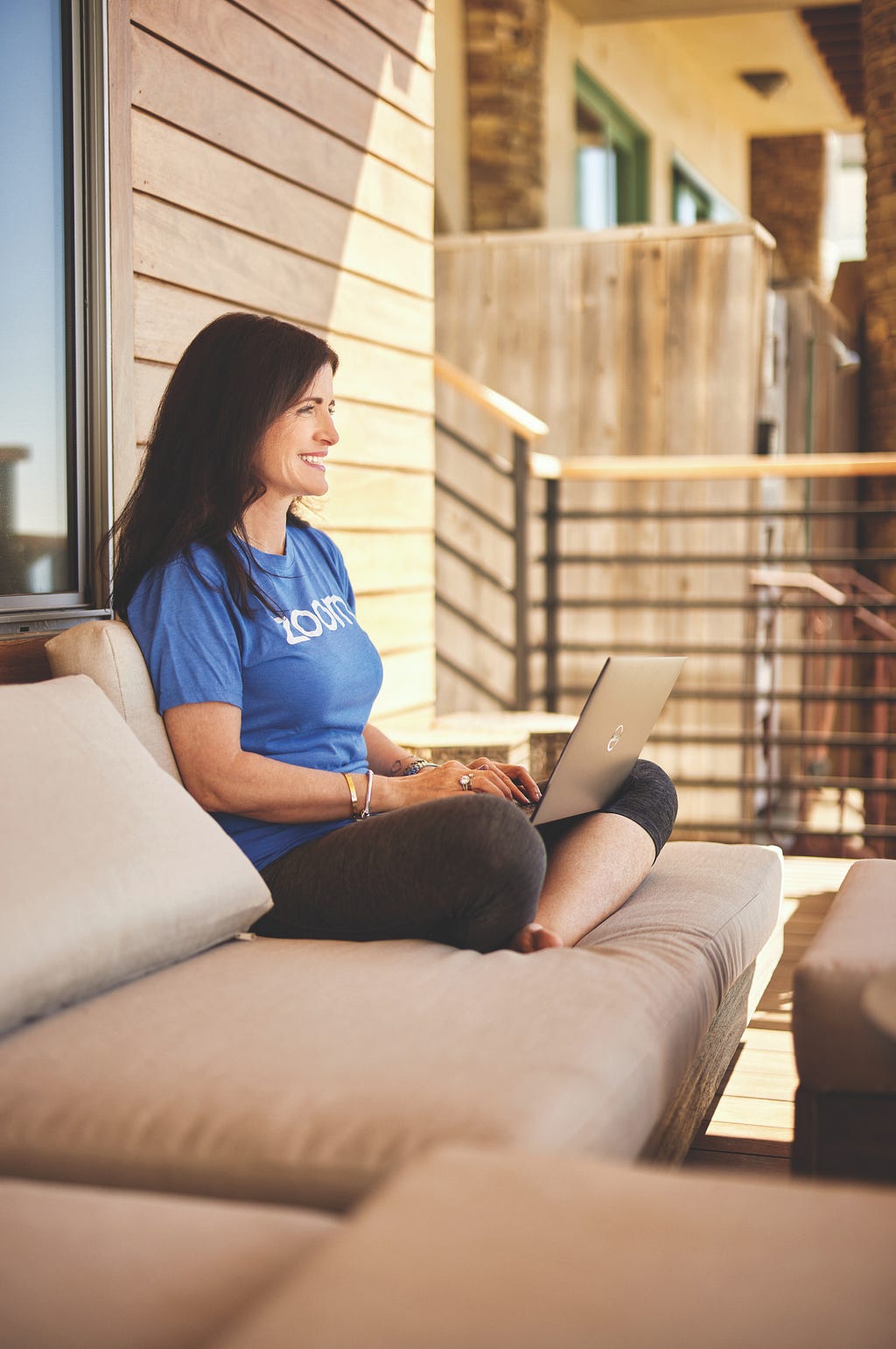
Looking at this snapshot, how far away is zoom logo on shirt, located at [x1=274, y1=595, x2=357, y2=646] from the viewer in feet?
6.57

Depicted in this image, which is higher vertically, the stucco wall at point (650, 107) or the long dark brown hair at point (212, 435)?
the stucco wall at point (650, 107)

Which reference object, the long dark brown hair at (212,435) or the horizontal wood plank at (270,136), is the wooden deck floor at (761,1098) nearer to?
the long dark brown hair at (212,435)

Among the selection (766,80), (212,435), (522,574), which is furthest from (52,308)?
(766,80)

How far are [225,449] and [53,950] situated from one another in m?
0.89

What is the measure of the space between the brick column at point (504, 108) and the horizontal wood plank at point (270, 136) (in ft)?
8.25

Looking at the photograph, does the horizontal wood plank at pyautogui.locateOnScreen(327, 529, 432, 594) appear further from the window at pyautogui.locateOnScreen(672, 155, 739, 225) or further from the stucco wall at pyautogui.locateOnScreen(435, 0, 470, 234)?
the window at pyautogui.locateOnScreen(672, 155, 739, 225)

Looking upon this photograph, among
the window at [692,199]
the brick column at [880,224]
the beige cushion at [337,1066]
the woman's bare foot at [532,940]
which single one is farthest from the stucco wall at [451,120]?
the beige cushion at [337,1066]

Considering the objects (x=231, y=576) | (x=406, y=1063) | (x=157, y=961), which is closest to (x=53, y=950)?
(x=157, y=961)

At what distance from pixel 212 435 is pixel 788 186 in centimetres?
1014

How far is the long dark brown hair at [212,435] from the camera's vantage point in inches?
79.4

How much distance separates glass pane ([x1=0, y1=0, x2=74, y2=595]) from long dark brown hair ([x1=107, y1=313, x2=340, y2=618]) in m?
0.21

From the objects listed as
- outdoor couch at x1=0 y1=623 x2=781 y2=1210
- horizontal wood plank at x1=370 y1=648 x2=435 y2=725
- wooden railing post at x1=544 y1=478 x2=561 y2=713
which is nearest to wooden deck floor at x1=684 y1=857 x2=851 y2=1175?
outdoor couch at x1=0 y1=623 x2=781 y2=1210

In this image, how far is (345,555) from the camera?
331cm

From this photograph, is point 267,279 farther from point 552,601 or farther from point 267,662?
point 552,601
